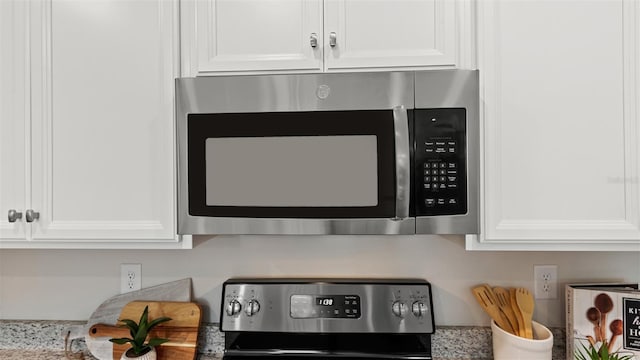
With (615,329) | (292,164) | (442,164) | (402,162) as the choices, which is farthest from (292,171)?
(615,329)

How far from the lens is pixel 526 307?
1.35 meters

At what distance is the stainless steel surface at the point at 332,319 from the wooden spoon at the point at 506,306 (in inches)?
8.8

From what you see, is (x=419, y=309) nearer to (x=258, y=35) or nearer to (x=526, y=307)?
(x=526, y=307)

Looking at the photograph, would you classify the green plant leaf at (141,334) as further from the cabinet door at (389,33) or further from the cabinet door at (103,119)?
the cabinet door at (389,33)

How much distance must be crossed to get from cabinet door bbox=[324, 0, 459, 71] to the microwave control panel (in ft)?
0.52

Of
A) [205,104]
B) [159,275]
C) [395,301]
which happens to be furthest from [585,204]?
[159,275]

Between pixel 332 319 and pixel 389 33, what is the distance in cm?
88

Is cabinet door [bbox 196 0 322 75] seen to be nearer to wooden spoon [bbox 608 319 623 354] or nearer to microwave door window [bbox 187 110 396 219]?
microwave door window [bbox 187 110 396 219]

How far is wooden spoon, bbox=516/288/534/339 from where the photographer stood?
4.31ft

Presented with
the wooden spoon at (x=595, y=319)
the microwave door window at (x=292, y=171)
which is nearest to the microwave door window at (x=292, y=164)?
the microwave door window at (x=292, y=171)

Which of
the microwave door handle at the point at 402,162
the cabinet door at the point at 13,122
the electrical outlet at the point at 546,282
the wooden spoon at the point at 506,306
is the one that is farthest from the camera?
the electrical outlet at the point at 546,282

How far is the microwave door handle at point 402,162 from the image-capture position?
44.7 inches

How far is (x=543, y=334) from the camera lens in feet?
4.33

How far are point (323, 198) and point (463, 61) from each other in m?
0.52
